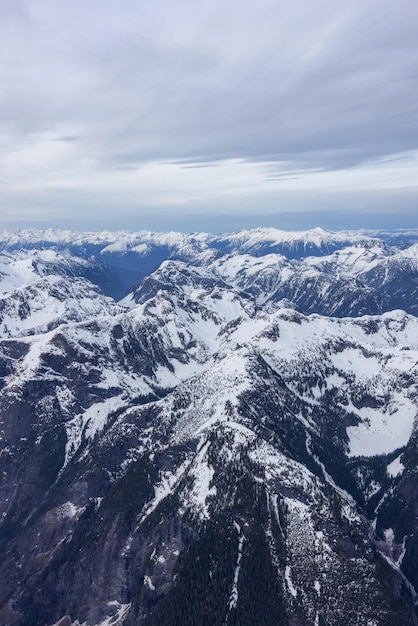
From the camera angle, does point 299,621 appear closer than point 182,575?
Yes

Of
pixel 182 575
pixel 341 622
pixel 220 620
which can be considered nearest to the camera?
pixel 341 622

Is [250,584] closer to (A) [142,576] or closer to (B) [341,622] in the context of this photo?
(B) [341,622]

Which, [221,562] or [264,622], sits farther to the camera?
[221,562]

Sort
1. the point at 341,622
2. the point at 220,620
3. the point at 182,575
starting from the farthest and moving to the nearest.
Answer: the point at 182,575 < the point at 220,620 < the point at 341,622

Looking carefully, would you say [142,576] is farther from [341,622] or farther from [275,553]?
[341,622]

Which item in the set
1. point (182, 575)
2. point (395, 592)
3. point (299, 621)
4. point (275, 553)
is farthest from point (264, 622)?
point (395, 592)

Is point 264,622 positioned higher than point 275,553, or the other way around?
point 275,553

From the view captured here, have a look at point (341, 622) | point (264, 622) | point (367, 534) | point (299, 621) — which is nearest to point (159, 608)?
point (264, 622)

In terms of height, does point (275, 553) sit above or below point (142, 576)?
above
